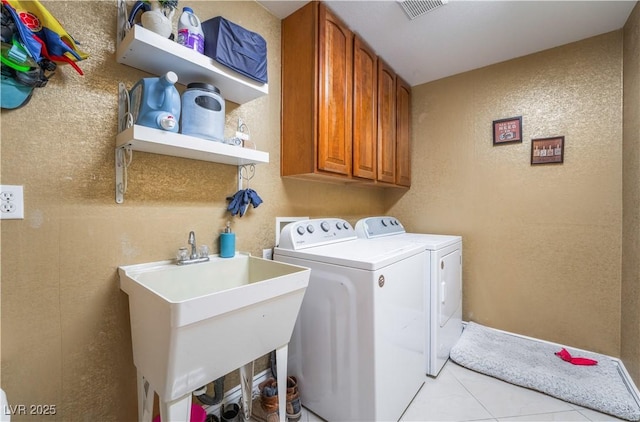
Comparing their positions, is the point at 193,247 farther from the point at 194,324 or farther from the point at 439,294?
the point at 439,294

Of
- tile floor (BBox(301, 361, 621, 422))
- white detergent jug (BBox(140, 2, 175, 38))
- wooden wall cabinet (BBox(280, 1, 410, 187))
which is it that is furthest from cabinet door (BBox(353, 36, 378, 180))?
tile floor (BBox(301, 361, 621, 422))

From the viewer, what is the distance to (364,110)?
6.69 feet

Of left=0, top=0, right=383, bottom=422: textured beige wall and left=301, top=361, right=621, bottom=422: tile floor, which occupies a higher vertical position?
left=0, top=0, right=383, bottom=422: textured beige wall

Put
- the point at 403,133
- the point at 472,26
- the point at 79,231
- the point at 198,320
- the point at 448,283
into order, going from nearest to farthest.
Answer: the point at 198,320
the point at 79,231
the point at 472,26
the point at 448,283
the point at 403,133

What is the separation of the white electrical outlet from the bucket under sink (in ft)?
1.22

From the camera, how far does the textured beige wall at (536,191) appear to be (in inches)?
76.6

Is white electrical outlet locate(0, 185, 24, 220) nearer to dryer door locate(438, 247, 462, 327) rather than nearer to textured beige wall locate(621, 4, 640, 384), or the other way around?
dryer door locate(438, 247, 462, 327)

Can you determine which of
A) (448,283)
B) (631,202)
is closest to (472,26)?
(631,202)

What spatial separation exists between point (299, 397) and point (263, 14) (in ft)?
7.65

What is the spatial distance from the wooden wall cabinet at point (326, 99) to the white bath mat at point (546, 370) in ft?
5.19

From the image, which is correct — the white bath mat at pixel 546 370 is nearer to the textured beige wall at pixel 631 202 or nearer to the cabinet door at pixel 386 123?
the textured beige wall at pixel 631 202

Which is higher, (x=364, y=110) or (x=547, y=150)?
(x=364, y=110)

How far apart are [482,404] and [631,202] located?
158 centimetres

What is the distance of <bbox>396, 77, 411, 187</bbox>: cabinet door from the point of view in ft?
8.33
